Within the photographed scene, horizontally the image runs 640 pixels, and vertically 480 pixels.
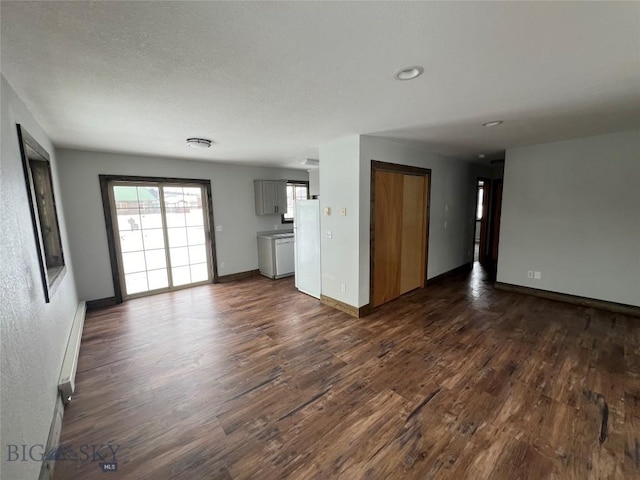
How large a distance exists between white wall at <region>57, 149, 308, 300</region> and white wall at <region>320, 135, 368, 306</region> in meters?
2.28

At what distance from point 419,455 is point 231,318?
8.81 feet

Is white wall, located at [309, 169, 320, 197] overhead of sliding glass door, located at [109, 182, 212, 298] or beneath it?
overhead

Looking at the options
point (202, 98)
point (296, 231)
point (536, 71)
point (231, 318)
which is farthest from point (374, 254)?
point (202, 98)

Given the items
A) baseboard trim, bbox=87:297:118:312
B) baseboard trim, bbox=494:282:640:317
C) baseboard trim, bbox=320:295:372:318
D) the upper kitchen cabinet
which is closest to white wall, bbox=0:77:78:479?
baseboard trim, bbox=87:297:118:312

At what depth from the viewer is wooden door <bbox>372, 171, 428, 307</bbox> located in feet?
12.0

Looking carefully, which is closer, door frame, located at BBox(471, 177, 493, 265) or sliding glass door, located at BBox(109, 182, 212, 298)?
sliding glass door, located at BBox(109, 182, 212, 298)

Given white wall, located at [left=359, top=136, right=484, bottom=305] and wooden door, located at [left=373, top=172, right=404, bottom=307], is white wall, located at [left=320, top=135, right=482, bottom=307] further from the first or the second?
wooden door, located at [left=373, top=172, right=404, bottom=307]

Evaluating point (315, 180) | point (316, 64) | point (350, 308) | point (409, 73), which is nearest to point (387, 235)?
point (350, 308)

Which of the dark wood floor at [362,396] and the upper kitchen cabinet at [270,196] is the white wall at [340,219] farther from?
the upper kitchen cabinet at [270,196]

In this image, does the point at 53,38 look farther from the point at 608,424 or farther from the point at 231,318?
the point at 608,424

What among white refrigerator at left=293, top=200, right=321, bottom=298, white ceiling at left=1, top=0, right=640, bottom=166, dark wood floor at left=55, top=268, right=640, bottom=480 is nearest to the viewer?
white ceiling at left=1, top=0, right=640, bottom=166

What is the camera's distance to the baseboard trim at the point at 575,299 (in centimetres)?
339

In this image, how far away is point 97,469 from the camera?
1.54 m

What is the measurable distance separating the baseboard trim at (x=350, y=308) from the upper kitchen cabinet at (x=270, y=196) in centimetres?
261
